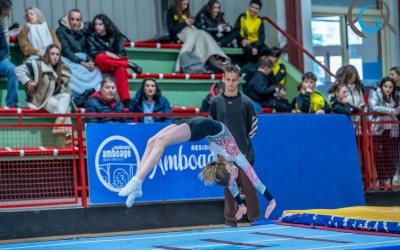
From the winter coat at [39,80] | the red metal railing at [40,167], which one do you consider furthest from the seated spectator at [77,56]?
the red metal railing at [40,167]

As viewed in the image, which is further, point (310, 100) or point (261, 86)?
point (261, 86)

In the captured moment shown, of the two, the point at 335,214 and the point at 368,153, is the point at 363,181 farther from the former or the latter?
the point at 335,214

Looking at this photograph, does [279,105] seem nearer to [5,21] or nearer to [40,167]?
[5,21]

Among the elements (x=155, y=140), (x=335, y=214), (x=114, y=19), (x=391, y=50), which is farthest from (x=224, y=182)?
(x=391, y=50)

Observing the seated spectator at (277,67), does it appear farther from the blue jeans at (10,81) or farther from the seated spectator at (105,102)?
the blue jeans at (10,81)

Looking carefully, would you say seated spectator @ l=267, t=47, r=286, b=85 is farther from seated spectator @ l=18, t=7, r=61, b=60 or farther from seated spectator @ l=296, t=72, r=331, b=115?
seated spectator @ l=18, t=7, r=61, b=60

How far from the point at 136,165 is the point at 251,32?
5.11m

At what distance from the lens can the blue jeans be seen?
425 inches

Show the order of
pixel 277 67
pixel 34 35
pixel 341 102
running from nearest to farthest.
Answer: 1. pixel 341 102
2. pixel 34 35
3. pixel 277 67

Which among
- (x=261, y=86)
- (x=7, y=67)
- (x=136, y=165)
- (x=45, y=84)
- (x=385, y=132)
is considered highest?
(x=7, y=67)

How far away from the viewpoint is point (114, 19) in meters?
14.1

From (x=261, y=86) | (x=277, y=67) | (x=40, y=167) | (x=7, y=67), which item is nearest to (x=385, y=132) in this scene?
(x=261, y=86)

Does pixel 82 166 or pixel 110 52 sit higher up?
pixel 110 52

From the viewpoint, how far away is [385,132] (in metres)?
11.4
